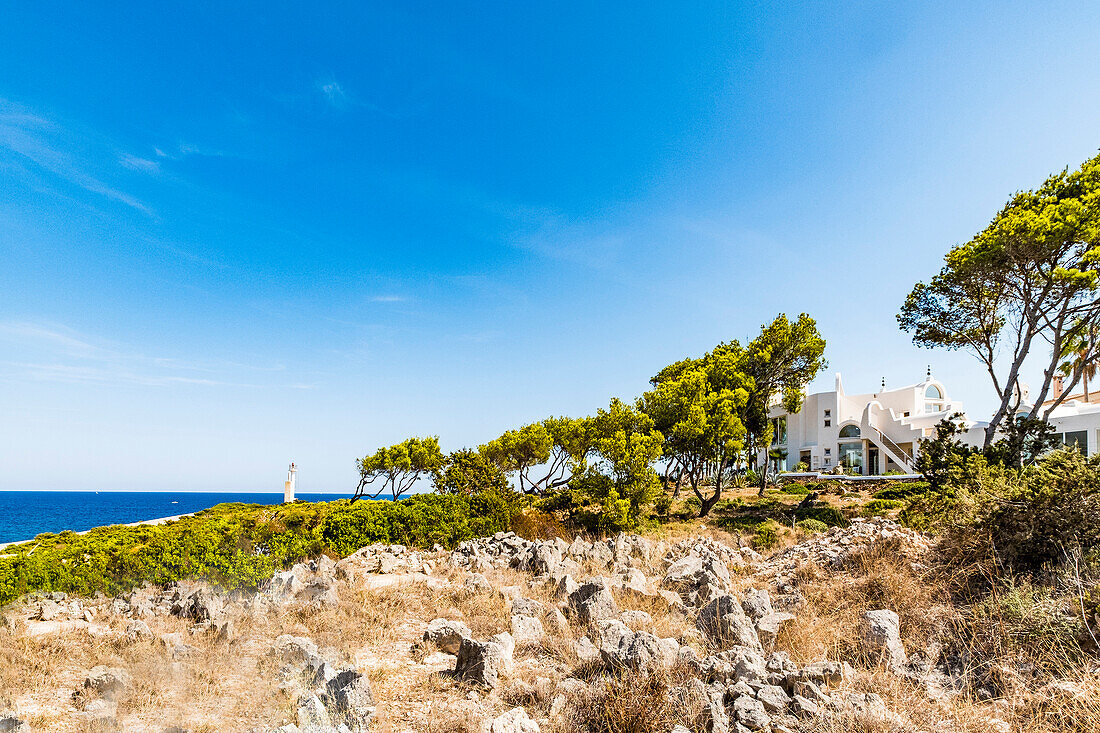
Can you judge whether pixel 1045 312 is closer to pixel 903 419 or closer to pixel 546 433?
pixel 546 433

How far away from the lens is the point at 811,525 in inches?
579

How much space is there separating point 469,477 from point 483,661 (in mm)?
10175

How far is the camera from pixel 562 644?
5742 millimetres

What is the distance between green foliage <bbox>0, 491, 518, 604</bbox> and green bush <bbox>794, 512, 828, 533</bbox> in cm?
808

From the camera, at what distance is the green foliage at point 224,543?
24.2ft

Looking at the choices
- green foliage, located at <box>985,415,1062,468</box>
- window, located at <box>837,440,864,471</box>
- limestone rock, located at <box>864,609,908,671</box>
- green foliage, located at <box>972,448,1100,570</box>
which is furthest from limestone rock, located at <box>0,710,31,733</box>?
window, located at <box>837,440,864,471</box>

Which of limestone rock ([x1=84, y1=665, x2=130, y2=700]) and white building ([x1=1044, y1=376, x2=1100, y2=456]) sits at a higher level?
white building ([x1=1044, y1=376, x2=1100, y2=456])

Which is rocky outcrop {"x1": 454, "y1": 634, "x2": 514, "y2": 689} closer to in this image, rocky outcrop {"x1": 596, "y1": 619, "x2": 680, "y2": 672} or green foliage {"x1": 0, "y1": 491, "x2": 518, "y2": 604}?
rocky outcrop {"x1": 596, "y1": 619, "x2": 680, "y2": 672}

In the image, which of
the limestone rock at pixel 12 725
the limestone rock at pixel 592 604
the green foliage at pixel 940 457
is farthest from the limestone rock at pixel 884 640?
the green foliage at pixel 940 457

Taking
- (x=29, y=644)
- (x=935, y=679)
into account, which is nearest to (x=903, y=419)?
(x=935, y=679)

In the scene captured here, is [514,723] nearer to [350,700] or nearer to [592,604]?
[350,700]

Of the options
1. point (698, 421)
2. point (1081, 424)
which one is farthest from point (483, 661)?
point (1081, 424)

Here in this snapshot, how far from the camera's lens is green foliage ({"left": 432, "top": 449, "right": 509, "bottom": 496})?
14789 mm

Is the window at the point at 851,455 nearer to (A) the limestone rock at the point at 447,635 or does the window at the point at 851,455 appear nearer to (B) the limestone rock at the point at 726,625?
(B) the limestone rock at the point at 726,625
